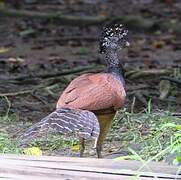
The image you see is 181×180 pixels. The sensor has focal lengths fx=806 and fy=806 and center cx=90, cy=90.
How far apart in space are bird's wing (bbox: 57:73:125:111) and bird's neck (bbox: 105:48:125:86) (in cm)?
19

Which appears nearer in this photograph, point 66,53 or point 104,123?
point 104,123

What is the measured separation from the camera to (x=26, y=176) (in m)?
4.57

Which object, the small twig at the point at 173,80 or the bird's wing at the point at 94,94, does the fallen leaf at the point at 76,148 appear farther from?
the small twig at the point at 173,80

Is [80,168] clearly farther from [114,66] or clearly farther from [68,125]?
[114,66]

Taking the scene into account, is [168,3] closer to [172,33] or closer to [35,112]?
[172,33]

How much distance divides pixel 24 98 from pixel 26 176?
444cm

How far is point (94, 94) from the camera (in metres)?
5.51

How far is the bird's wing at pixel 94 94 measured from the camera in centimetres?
545

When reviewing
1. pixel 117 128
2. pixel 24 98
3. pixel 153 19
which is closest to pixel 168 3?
pixel 153 19

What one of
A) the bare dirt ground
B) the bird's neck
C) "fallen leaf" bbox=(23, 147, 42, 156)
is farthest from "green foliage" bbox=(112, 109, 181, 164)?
the bare dirt ground

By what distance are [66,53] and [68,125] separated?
24.2 feet

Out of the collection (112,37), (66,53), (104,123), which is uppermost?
(112,37)

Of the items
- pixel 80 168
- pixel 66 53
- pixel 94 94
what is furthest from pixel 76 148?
pixel 66 53

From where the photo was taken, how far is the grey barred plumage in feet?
16.6
